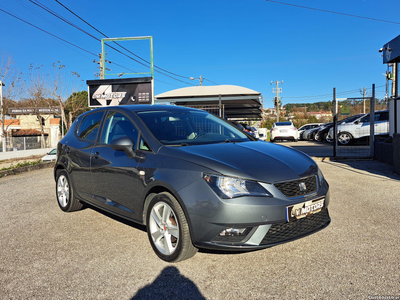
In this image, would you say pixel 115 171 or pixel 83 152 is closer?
pixel 115 171

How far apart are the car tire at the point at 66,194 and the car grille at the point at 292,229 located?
327 centimetres

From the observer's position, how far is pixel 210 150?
348cm

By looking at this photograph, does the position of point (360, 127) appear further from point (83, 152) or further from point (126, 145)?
point (126, 145)

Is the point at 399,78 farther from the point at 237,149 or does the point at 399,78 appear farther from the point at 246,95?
the point at 237,149

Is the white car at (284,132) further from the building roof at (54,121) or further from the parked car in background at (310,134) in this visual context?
the building roof at (54,121)

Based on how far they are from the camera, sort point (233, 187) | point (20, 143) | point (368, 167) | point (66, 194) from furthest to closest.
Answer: point (20, 143) < point (368, 167) < point (66, 194) < point (233, 187)

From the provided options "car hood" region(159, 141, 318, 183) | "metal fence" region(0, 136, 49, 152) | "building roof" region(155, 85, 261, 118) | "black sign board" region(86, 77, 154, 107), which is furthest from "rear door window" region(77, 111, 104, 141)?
"metal fence" region(0, 136, 49, 152)

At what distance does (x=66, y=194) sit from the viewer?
529cm

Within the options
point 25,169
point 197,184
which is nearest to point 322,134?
point 25,169

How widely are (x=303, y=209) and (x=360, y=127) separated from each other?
13.3 m

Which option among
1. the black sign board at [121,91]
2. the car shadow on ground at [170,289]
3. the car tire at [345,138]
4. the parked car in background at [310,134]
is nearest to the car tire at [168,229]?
the car shadow on ground at [170,289]

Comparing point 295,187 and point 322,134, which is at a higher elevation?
point 322,134

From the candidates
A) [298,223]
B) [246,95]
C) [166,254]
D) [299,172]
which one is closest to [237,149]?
[299,172]

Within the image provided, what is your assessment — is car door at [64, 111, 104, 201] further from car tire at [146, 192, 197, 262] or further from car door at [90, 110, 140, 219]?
car tire at [146, 192, 197, 262]
